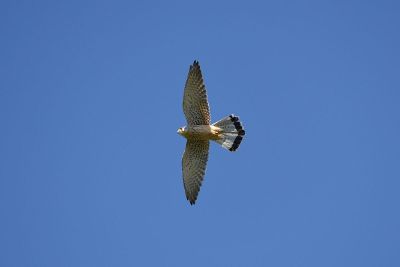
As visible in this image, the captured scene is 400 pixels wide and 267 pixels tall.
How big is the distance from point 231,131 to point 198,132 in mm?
738

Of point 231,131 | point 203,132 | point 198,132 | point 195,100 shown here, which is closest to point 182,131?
point 198,132

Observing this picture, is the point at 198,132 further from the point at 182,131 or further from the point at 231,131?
the point at 231,131

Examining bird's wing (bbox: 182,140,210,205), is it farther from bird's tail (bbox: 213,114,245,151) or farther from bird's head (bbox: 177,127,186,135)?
bird's tail (bbox: 213,114,245,151)

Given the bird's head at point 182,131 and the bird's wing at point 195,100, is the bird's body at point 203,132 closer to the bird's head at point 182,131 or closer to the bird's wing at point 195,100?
the bird's head at point 182,131

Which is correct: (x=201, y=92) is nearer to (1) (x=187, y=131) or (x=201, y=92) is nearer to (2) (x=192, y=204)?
(1) (x=187, y=131)

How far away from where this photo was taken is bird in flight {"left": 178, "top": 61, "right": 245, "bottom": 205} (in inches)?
566

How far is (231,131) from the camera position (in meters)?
14.9

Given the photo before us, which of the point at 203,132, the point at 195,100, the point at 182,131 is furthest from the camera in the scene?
the point at 182,131

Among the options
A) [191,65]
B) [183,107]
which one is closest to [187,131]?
[183,107]

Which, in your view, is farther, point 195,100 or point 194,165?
point 194,165

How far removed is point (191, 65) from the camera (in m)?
14.3

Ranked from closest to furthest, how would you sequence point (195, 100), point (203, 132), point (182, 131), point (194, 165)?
1. point (195, 100)
2. point (203, 132)
3. point (182, 131)
4. point (194, 165)

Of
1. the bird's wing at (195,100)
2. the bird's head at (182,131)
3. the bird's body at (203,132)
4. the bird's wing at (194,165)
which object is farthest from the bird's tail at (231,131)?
the bird's head at (182,131)

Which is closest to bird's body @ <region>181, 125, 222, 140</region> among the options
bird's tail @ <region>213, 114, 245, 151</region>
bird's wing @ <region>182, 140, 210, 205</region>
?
bird's tail @ <region>213, 114, 245, 151</region>
